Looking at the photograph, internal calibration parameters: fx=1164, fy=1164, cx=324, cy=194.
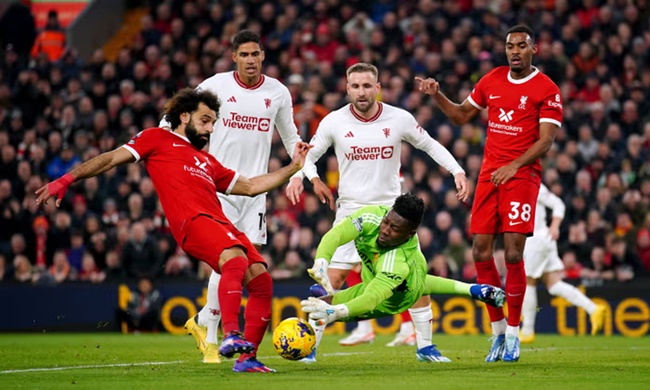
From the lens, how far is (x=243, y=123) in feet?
36.6

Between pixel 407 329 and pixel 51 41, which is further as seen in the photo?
pixel 51 41

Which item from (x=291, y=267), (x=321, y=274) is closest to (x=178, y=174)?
(x=321, y=274)

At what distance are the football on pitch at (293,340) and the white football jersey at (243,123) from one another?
92.3 inches

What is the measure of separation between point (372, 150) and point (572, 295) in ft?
19.4

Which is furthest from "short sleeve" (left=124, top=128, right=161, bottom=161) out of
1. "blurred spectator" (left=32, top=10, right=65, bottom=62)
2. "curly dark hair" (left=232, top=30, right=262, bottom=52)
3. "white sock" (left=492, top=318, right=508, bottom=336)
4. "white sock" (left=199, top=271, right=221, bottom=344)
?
"blurred spectator" (left=32, top=10, right=65, bottom=62)

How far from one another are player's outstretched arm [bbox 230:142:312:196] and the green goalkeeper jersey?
59 cm

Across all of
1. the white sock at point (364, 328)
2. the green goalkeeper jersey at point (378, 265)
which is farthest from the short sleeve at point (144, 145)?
the white sock at point (364, 328)

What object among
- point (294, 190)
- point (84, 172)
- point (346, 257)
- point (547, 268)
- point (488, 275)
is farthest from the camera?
point (547, 268)

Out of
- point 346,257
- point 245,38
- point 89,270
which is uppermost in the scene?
point 245,38

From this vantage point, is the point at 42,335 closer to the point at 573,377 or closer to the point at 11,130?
the point at 11,130

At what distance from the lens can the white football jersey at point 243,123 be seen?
11.1 meters

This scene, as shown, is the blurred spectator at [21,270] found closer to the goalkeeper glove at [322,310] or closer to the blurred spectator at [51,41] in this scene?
the blurred spectator at [51,41]

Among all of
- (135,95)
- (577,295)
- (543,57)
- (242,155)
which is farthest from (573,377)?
(135,95)

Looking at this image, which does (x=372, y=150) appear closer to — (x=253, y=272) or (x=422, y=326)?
(x=422, y=326)
